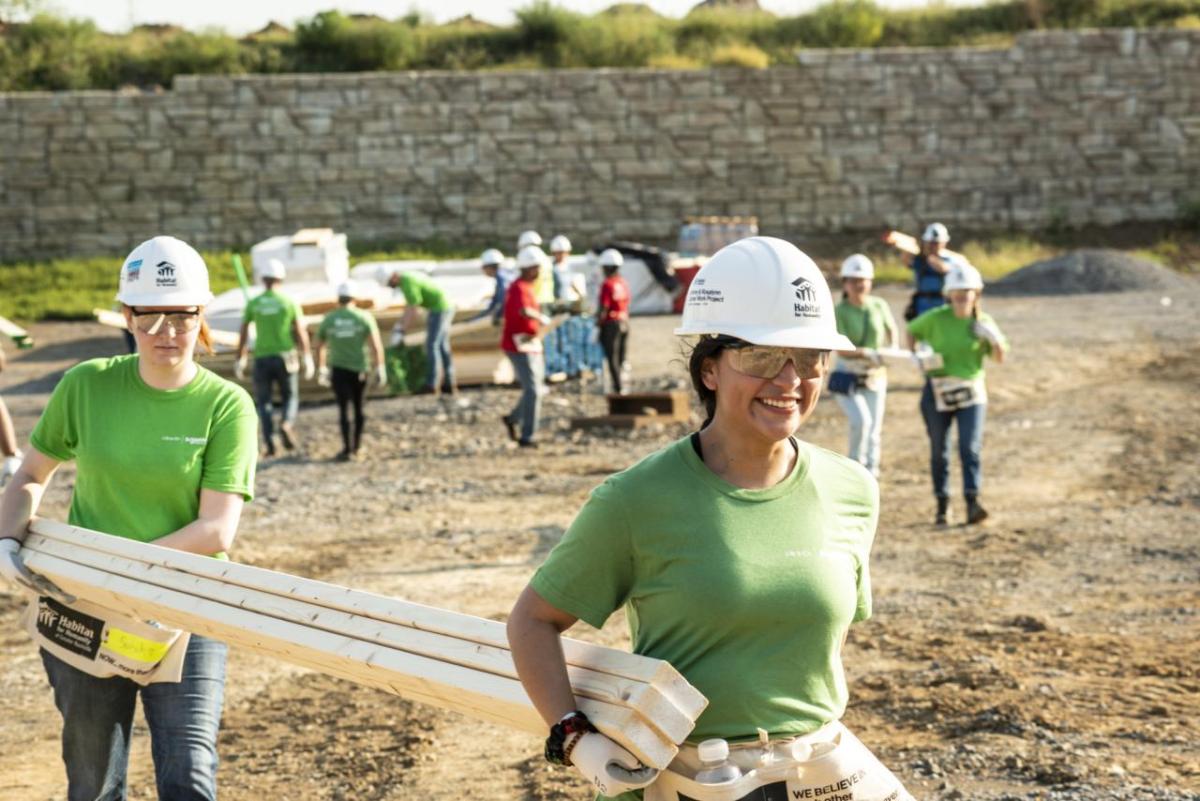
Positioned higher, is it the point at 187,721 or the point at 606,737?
the point at 606,737

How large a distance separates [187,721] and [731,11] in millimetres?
39546

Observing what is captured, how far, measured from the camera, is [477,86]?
3588cm

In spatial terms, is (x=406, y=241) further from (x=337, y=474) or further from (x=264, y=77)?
(x=337, y=474)

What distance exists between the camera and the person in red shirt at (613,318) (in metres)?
19.4

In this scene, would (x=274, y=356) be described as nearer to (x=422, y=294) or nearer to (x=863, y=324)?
(x=422, y=294)

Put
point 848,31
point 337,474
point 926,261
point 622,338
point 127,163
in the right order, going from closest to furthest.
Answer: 1. point 337,474
2. point 926,261
3. point 622,338
4. point 127,163
5. point 848,31

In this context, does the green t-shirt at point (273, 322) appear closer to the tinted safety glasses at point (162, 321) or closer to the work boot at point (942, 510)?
the work boot at point (942, 510)

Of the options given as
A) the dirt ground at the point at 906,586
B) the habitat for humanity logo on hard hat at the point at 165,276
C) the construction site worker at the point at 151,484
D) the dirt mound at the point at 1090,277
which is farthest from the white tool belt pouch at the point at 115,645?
the dirt mound at the point at 1090,277

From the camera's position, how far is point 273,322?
54.4ft

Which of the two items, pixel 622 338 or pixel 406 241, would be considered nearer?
pixel 622 338

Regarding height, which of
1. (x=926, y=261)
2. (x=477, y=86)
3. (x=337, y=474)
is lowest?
(x=337, y=474)

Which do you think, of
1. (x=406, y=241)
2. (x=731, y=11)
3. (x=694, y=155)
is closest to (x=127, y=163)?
(x=406, y=241)

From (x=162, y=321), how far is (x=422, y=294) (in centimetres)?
1502

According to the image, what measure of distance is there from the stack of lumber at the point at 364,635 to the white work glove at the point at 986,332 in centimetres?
799
